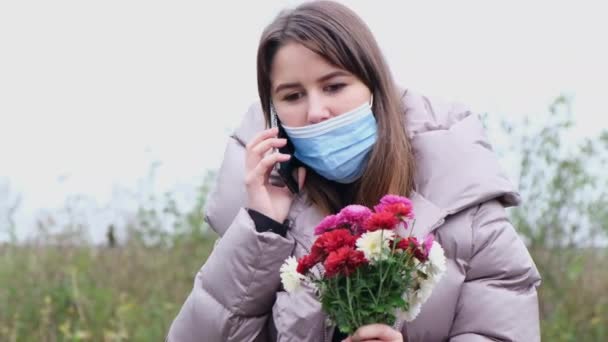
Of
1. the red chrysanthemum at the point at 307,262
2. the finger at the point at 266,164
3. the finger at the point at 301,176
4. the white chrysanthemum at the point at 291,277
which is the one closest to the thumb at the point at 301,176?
the finger at the point at 301,176

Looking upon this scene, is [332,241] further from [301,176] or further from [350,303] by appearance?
[301,176]

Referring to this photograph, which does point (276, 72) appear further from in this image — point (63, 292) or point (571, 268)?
point (571, 268)

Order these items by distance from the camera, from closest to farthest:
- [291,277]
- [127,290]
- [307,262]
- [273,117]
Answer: [307,262]
[291,277]
[273,117]
[127,290]

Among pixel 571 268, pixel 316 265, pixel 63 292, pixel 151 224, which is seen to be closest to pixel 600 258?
pixel 571 268

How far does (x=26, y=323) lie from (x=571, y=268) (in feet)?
10.3

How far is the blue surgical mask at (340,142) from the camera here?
10.9 feet

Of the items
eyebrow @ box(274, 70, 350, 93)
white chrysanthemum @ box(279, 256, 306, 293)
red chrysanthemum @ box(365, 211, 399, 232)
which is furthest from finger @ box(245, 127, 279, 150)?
red chrysanthemum @ box(365, 211, 399, 232)

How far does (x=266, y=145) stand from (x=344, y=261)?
0.67m

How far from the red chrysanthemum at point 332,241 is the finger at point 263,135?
558mm

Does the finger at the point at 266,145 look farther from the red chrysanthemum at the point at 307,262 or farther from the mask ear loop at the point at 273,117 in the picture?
the red chrysanthemum at the point at 307,262

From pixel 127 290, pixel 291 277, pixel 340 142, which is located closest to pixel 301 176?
pixel 340 142

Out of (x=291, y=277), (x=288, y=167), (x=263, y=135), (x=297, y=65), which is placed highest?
(x=297, y=65)

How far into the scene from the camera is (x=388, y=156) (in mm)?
3340

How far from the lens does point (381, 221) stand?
2863 millimetres
